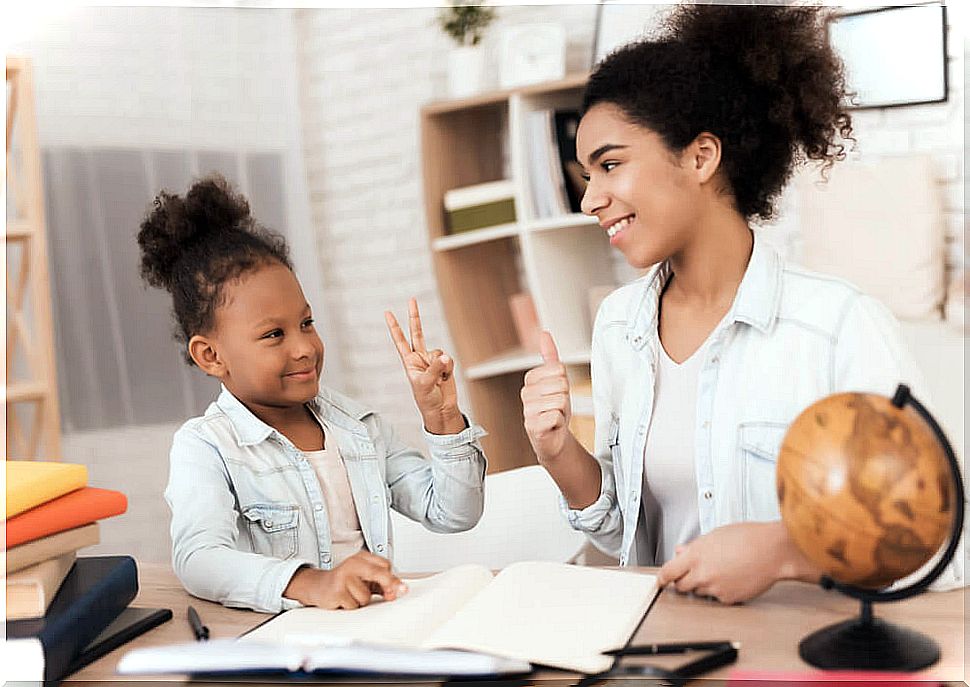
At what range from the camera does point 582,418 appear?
95.2 inches

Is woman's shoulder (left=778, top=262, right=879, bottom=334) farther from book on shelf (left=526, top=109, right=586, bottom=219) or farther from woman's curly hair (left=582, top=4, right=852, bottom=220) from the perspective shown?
book on shelf (left=526, top=109, right=586, bottom=219)

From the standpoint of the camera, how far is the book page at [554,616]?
737mm

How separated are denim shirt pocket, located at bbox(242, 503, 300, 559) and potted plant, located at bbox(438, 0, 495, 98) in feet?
5.89

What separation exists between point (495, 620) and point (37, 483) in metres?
0.39

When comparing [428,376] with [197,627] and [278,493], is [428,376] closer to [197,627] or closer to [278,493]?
[278,493]

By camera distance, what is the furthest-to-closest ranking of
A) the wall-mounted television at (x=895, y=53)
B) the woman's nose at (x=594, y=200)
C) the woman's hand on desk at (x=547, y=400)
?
the wall-mounted television at (x=895, y=53)
the woman's nose at (x=594, y=200)
the woman's hand on desk at (x=547, y=400)

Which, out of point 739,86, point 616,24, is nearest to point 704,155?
point 739,86

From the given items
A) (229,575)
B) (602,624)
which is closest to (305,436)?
(229,575)

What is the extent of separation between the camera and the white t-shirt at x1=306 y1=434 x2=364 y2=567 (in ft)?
3.69

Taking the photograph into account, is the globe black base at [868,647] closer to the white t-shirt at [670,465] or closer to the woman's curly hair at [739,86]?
the white t-shirt at [670,465]

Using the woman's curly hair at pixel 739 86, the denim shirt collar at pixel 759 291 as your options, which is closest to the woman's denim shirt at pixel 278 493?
the denim shirt collar at pixel 759 291

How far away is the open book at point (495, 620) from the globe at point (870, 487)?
179mm

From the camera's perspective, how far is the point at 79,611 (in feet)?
2.68

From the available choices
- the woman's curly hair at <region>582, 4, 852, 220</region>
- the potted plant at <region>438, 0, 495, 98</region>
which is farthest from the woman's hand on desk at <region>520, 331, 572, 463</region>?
the potted plant at <region>438, 0, 495, 98</region>
